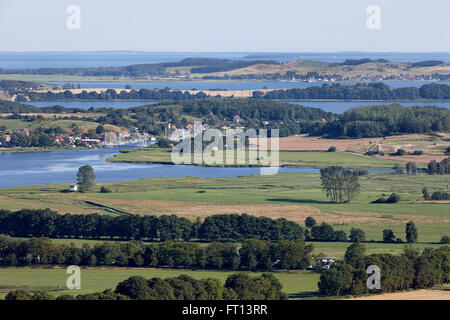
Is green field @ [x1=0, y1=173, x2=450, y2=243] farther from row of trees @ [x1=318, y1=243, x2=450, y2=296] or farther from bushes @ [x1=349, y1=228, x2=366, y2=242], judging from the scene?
row of trees @ [x1=318, y1=243, x2=450, y2=296]

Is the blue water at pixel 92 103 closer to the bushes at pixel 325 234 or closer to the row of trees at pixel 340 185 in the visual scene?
the row of trees at pixel 340 185

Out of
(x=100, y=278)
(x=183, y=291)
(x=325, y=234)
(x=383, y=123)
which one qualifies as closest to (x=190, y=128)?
(x=383, y=123)

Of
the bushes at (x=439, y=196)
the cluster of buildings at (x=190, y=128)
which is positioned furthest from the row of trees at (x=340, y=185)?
the cluster of buildings at (x=190, y=128)

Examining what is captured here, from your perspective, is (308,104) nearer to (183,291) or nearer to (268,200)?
(268,200)

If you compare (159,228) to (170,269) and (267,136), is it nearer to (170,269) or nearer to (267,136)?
(170,269)

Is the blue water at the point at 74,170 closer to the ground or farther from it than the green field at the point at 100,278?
closer to the ground
